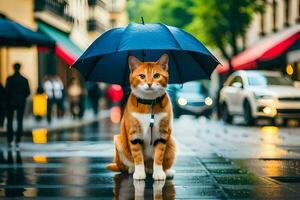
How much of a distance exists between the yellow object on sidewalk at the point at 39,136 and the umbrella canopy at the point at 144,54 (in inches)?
268

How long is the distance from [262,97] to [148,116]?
14.6 metres

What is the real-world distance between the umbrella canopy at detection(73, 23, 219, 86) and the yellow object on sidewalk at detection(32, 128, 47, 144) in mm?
6815

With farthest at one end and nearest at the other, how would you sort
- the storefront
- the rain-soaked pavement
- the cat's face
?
1. the storefront
2. the cat's face
3. the rain-soaked pavement

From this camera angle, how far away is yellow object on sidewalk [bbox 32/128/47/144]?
16.5 metres

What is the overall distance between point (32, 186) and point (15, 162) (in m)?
3.05

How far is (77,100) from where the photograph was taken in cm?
3002

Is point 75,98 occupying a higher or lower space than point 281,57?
lower

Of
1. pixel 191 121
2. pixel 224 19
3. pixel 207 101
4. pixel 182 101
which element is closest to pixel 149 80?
pixel 191 121

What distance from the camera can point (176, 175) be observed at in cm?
938

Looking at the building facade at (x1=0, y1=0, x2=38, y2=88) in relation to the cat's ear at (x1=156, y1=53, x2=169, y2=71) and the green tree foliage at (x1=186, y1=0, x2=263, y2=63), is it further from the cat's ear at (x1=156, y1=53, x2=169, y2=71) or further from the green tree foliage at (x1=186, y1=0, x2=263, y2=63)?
the cat's ear at (x1=156, y1=53, x2=169, y2=71)

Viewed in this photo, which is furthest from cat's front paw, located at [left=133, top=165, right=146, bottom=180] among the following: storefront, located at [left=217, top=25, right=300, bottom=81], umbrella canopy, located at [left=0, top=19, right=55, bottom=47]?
storefront, located at [left=217, top=25, right=300, bottom=81]

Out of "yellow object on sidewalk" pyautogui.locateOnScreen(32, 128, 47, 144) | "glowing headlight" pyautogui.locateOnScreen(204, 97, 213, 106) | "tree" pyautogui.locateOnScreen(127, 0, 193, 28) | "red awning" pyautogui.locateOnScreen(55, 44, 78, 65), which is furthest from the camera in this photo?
"tree" pyautogui.locateOnScreen(127, 0, 193, 28)

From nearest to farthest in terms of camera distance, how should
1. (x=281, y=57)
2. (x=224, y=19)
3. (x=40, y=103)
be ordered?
(x=40, y=103)
(x=281, y=57)
(x=224, y=19)

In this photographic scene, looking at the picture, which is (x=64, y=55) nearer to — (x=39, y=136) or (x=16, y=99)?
(x=39, y=136)
